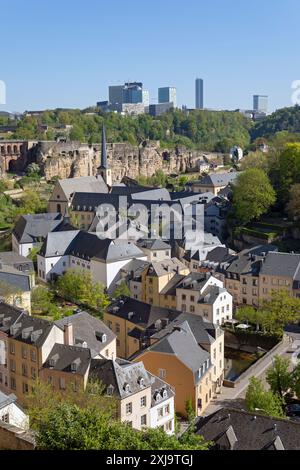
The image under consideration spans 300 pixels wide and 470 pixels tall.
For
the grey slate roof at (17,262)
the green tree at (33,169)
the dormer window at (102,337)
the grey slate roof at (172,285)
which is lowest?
the grey slate roof at (172,285)

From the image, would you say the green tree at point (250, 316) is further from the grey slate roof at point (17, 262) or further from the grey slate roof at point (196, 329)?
the grey slate roof at point (17, 262)

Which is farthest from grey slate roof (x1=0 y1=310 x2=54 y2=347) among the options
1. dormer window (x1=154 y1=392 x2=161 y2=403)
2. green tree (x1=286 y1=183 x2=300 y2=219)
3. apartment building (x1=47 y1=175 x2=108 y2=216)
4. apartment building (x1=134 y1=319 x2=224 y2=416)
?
apartment building (x1=47 y1=175 x2=108 y2=216)

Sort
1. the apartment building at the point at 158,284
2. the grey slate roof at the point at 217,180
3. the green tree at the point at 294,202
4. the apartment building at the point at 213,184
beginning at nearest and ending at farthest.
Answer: the apartment building at the point at 158,284 < the green tree at the point at 294,202 < the apartment building at the point at 213,184 < the grey slate roof at the point at 217,180

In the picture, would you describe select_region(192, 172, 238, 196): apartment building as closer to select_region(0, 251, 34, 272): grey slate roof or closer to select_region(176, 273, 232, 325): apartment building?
select_region(0, 251, 34, 272): grey slate roof

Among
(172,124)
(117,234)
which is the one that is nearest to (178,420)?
(117,234)

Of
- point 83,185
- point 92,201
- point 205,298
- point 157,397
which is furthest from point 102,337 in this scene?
point 83,185

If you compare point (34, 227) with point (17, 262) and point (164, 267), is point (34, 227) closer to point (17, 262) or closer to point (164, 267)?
point (17, 262)

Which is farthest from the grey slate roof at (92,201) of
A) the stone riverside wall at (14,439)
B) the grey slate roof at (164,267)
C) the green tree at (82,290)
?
the stone riverside wall at (14,439)
